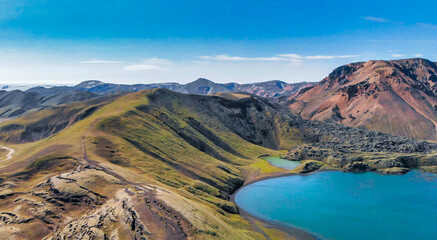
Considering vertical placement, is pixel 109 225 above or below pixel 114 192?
below

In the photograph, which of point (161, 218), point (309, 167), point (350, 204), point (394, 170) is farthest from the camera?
point (309, 167)

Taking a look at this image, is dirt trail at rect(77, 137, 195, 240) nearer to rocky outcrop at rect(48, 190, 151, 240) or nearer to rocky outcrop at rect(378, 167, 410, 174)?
rocky outcrop at rect(48, 190, 151, 240)

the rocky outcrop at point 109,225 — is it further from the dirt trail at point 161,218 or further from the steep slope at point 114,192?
the dirt trail at point 161,218

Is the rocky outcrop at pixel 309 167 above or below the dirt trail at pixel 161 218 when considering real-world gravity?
below

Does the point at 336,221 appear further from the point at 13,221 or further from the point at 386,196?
the point at 13,221

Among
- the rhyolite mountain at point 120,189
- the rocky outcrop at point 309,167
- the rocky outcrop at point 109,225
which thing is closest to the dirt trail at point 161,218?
the rhyolite mountain at point 120,189

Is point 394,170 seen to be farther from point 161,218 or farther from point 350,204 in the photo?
point 161,218

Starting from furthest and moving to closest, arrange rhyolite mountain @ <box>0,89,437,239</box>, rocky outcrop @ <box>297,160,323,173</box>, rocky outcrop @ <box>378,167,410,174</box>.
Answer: rocky outcrop @ <box>297,160,323,173</box>
rocky outcrop @ <box>378,167,410,174</box>
rhyolite mountain @ <box>0,89,437,239</box>

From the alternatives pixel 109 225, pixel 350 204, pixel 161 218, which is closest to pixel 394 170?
pixel 350 204

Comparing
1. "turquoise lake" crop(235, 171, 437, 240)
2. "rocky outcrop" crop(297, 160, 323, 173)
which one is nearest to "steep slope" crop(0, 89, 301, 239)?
"turquoise lake" crop(235, 171, 437, 240)
